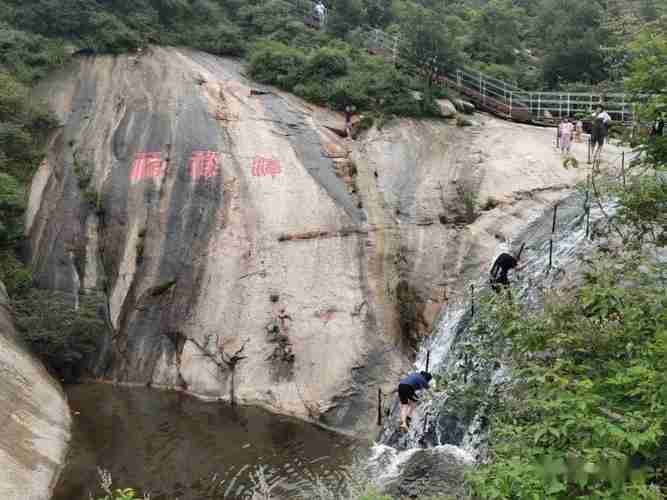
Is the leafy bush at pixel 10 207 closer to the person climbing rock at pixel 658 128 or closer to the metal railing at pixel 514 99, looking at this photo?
the metal railing at pixel 514 99

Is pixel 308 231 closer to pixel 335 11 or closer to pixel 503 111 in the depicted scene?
pixel 503 111

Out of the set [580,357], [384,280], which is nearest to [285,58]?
[384,280]

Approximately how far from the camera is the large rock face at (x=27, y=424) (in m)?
10.2

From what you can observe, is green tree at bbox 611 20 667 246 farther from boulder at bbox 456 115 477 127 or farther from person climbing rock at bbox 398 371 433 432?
boulder at bbox 456 115 477 127

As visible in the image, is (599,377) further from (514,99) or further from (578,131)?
(514,99)

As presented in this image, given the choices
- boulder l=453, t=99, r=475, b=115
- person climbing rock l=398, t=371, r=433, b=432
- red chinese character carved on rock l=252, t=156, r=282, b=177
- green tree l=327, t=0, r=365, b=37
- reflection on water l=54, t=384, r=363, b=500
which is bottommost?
reflection on water l=54, t=384, r=363, b=500

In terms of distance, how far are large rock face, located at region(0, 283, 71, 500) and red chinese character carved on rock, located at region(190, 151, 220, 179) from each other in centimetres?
531

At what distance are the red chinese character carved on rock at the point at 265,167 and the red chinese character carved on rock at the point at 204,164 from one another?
946 mm

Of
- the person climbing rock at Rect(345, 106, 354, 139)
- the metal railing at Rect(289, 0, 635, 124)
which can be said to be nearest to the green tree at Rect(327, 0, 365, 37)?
the metal railing at Rect(289, 0, 635, 124)

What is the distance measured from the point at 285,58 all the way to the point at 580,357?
55.9 feet

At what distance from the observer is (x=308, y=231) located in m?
15.6

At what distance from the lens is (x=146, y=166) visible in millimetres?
16938

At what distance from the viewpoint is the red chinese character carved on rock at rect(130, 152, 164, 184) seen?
55.0 feet

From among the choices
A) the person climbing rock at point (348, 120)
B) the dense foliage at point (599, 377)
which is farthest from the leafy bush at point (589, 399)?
the person climbing rock at point (348, 120)
